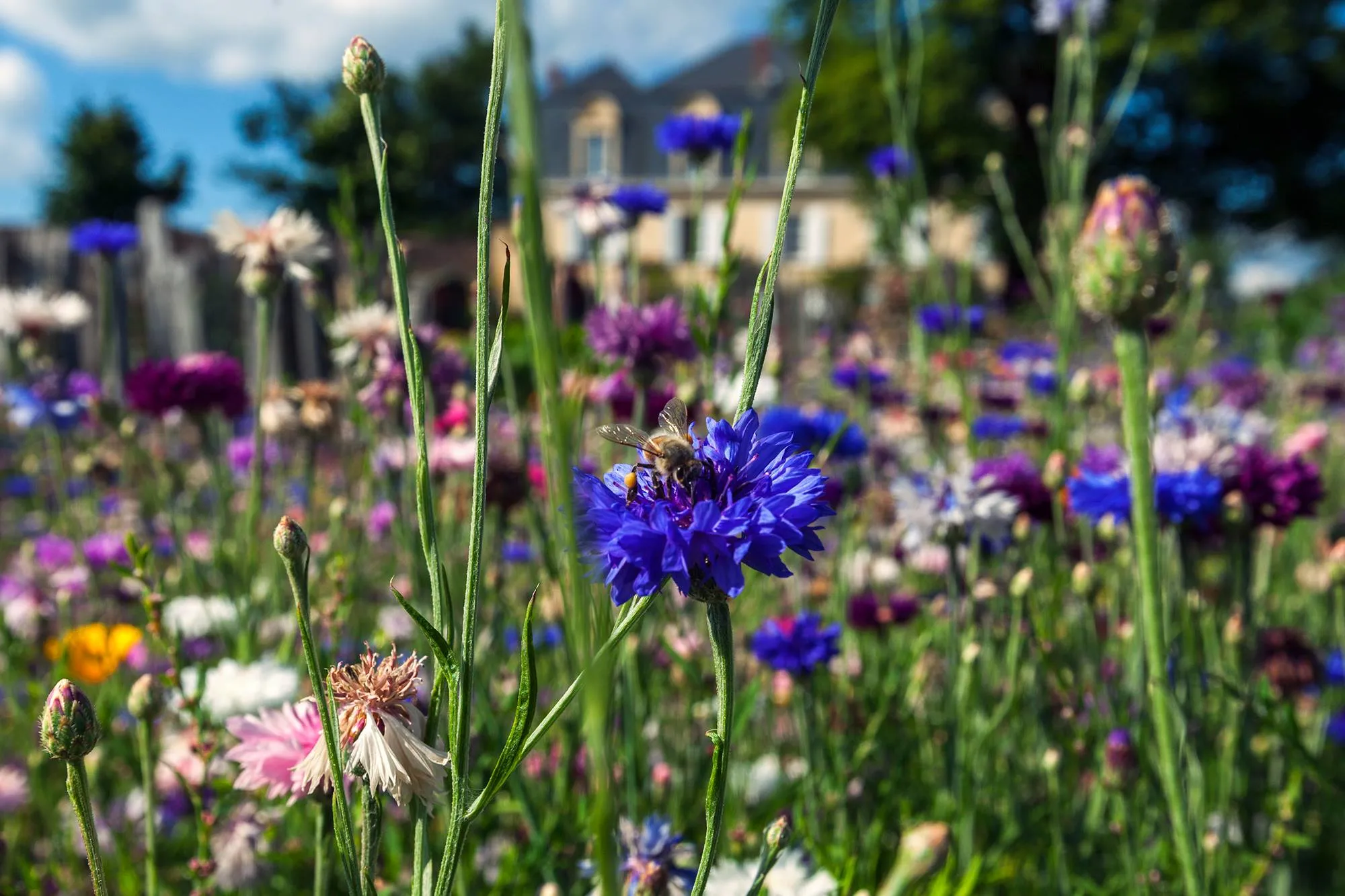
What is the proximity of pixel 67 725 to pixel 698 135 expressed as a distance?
61.8 inches

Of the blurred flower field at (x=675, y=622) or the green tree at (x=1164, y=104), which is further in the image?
the green tree at (x=1164, y=104)

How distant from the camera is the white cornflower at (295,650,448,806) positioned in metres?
0.61

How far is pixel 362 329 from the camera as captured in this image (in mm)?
1561

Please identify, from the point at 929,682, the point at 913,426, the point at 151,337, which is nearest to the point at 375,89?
the point at 929,682

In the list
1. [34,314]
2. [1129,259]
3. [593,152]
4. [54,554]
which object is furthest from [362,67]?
[593,152]

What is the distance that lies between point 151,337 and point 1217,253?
8.55 metres

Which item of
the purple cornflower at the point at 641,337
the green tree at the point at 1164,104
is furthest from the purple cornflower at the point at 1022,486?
the green tree at the point at 1164,104

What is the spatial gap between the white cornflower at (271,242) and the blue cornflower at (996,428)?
5.04 ft

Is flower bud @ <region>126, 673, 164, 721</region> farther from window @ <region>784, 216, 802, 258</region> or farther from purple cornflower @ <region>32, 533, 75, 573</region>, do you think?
window @ <region>784, 216, 802, 258</region>

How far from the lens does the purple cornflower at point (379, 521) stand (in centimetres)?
233

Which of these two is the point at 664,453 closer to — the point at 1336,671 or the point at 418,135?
the point at 1336,671

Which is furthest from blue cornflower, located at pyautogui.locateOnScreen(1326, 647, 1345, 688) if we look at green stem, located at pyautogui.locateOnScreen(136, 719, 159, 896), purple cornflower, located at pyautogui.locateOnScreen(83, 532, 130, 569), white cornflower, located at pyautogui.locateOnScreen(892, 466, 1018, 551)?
purple cornflower, located at pyautogui.locateOnScreen(83, 532, 130, 569)

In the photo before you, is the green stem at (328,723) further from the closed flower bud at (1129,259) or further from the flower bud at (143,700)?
the closed flower bud at (1129,259)

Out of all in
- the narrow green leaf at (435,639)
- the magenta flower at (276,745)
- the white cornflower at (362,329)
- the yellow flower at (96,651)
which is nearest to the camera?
the narrow green leaf at (435,639)
